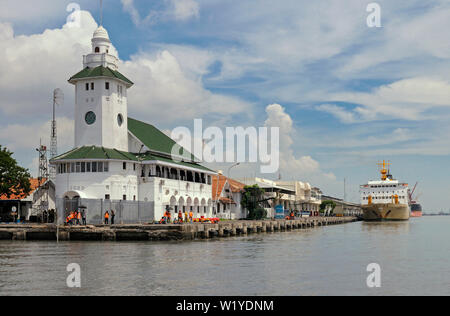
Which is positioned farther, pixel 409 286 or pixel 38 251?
pixel 38 251

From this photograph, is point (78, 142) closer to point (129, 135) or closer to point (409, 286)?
point (129, 135)

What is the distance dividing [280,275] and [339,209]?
→ 518ft

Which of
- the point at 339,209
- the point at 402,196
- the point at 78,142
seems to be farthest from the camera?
the point at 339,209

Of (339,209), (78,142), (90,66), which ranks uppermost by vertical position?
(90,66)

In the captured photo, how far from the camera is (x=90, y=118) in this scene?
5247cm

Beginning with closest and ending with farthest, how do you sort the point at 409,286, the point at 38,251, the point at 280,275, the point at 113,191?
the point at 409,286 < the point at 280,275 < the point at 38,251 < the point at 113,191

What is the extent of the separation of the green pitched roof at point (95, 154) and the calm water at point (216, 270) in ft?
53.7

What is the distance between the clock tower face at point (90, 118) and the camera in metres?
52.3

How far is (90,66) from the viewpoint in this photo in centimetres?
5438

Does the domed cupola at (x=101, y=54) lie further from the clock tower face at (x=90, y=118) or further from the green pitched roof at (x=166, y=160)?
the green pitched roof at (x=166, y=160)

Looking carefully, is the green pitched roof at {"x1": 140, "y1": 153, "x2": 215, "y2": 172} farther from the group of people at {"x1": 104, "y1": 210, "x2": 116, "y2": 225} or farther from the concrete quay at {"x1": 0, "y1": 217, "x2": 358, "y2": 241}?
the concrete quay at {"x1": 0, "y1": 217, "x2": 358, "y2": 241}

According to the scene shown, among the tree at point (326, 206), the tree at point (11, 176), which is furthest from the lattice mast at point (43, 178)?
the tree at point (326, 206)

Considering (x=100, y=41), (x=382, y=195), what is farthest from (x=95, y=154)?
(x=382, y=195)
